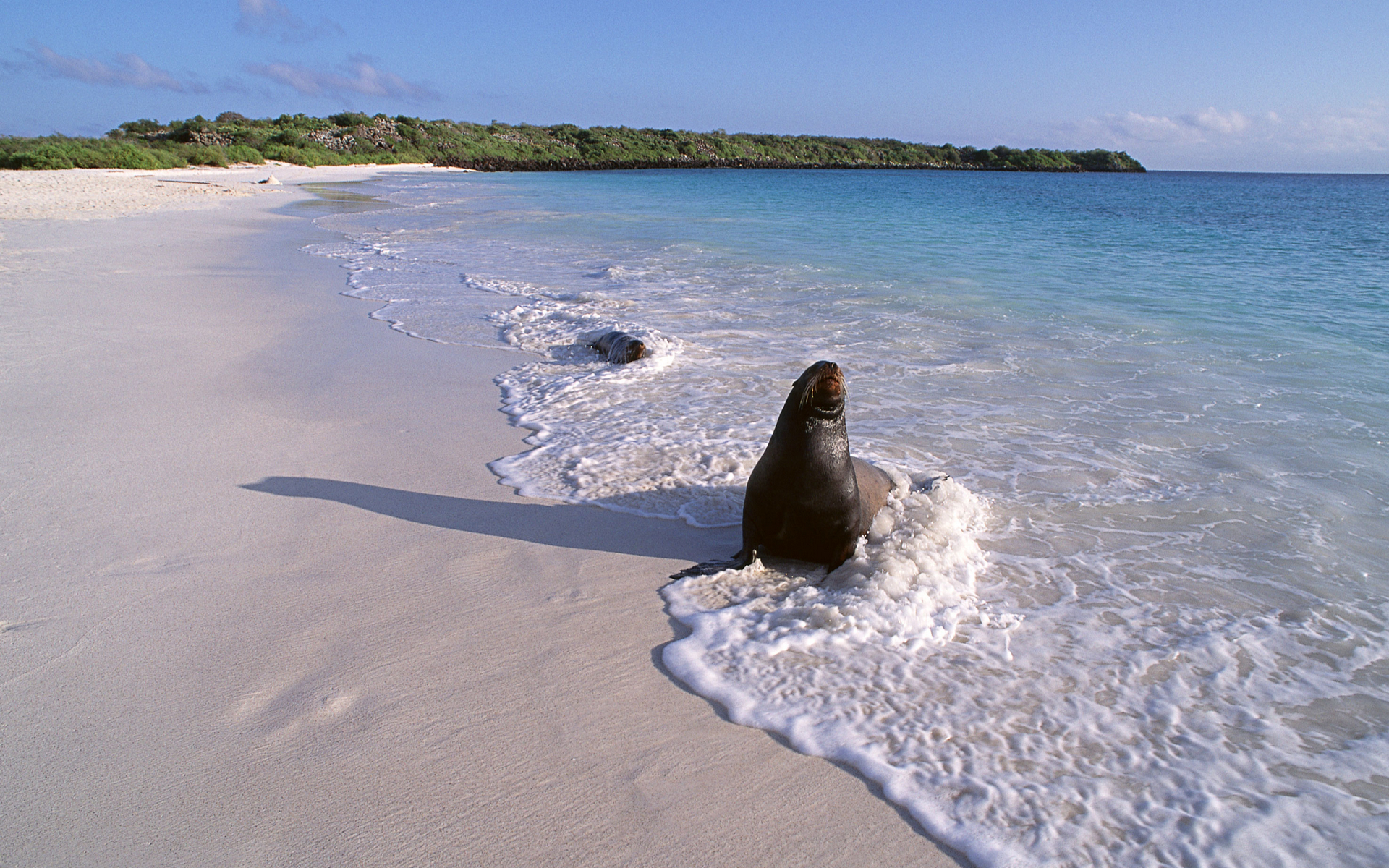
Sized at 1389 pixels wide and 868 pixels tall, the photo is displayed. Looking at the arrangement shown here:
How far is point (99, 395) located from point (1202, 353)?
34.8ft

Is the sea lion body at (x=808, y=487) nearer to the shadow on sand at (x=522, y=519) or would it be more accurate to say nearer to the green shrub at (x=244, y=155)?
the shadow on sand at (x=522, y=519)

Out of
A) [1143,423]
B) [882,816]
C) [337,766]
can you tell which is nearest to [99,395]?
[337,766]

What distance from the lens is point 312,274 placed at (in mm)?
12086

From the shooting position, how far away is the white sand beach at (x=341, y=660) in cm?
232

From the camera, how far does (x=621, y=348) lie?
7.98 m

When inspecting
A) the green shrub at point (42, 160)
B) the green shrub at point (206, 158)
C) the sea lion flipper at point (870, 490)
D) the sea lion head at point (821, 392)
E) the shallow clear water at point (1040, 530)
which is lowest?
the shallow clear water at point (1040, 530)

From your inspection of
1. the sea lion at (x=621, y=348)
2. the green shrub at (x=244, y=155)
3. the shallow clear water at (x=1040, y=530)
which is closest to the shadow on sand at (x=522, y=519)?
the shallow clear water at (x=1040, y=530)

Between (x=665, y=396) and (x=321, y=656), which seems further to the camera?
(x=665, y=396)

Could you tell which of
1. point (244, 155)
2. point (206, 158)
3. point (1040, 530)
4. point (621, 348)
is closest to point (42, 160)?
point (206, 158)

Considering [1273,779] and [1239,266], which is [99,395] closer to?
[1273,779]

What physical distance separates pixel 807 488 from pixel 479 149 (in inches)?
3286

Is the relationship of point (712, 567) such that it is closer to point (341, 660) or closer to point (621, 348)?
point (341, 660)

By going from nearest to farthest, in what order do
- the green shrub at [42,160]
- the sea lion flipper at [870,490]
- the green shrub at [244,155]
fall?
the sea lion flipper at [870,490], the green shrub at [42,160], the green shrub at [244,155]

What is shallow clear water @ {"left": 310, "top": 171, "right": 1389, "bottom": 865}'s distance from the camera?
104 inches
